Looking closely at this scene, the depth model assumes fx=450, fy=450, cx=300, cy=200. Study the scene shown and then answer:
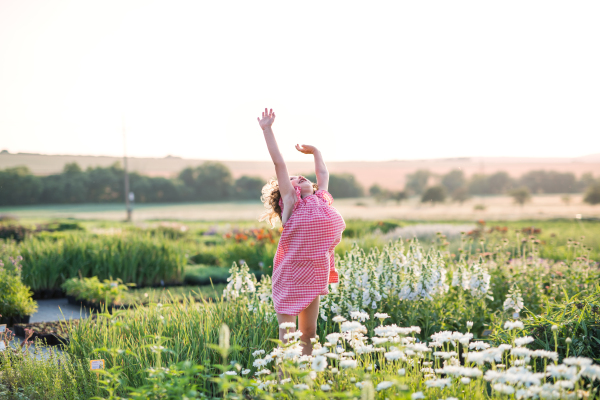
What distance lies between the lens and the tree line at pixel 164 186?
20.4 m

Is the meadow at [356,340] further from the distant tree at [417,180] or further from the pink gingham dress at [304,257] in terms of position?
the distant tree at [417,180]

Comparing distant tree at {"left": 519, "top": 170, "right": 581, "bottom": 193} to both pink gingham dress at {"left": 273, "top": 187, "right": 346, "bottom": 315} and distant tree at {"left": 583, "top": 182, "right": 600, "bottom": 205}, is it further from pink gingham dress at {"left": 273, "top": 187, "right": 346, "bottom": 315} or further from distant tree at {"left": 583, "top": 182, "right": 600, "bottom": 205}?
pink gingham dress at {"left": 273, "top": 187, "right": 346, "bottom": 315}

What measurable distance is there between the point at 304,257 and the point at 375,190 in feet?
55.7

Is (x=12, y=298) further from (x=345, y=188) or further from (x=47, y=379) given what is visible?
(x=345, y=188)

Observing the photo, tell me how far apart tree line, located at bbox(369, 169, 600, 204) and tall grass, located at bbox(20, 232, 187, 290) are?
13059mm

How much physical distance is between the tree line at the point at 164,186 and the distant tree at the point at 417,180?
7.02ft

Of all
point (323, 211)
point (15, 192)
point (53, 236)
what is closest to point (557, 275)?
point (323, 211)

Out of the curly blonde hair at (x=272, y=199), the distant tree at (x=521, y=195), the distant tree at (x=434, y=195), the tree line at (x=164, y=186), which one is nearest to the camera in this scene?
the curly blonde hair at (x=272, y=199)

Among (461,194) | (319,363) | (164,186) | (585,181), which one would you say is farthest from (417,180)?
(319,363)

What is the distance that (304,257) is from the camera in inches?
127

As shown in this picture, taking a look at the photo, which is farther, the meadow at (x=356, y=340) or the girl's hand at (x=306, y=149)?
the girl's hand at (x=306, y=149)

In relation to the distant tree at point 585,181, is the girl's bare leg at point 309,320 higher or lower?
lower

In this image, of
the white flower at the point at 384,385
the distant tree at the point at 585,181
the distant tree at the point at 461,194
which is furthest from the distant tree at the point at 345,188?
the white flower at the point at 384,385

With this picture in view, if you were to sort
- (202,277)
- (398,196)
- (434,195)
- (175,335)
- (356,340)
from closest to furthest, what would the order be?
1. (356,340)
2. (175,335)
3. (202,277)
4. (434,195)
5. (398,196)
